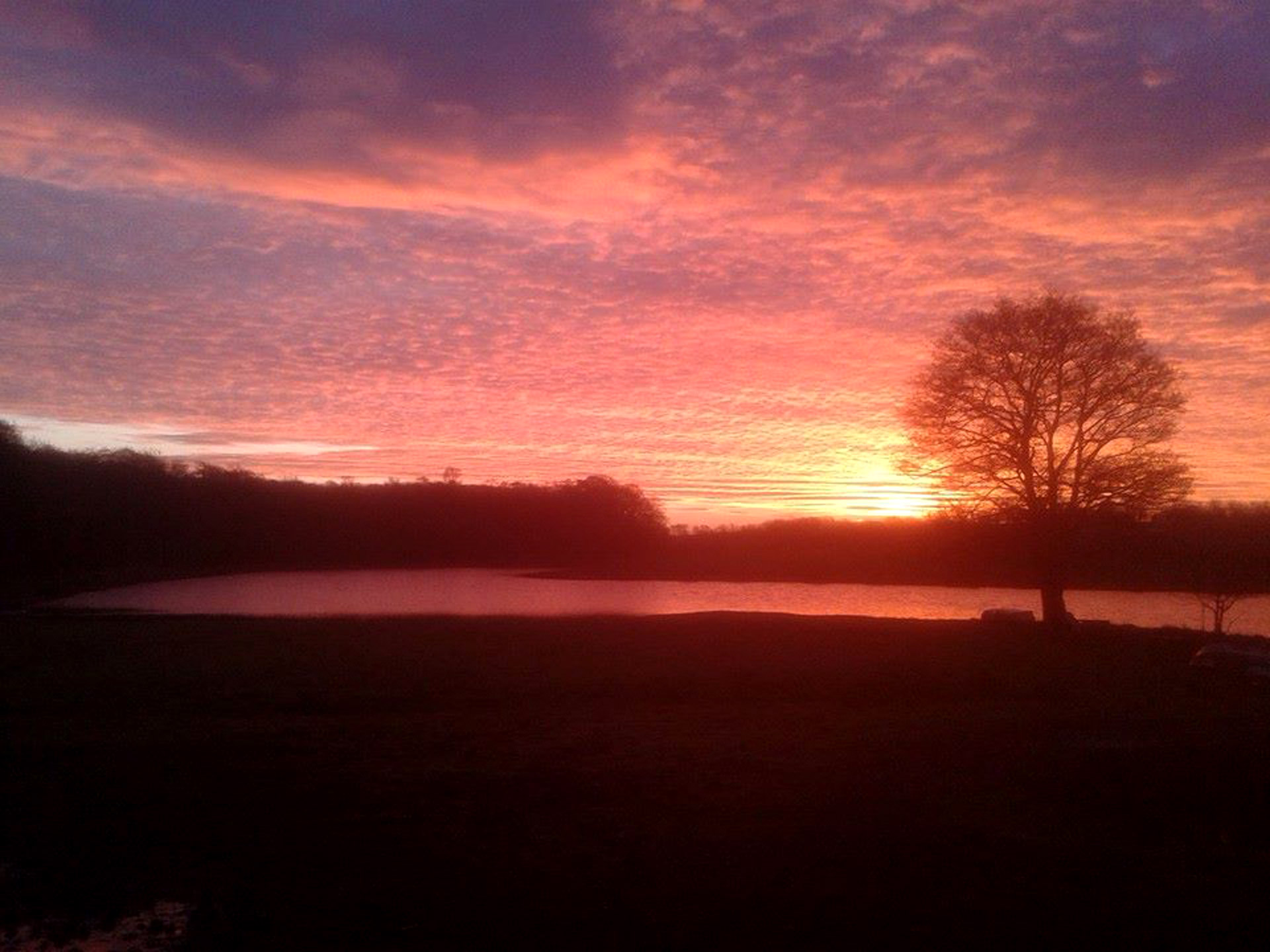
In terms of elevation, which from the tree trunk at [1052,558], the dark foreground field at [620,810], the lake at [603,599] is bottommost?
the dark foreground field at [620,810]

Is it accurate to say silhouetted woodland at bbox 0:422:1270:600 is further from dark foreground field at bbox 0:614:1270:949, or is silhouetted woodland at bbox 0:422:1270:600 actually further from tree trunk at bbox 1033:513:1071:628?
dark foreground field at bbox 0:614:1270:949

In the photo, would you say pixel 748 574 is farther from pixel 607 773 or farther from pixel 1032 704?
pixel 607 773

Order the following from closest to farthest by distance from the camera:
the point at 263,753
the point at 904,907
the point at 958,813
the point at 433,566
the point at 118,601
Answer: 1. the point at 904,907
2. the point at 958,813
3. the point at 263,753
4. the point at 118,601
5. the point at 433,566

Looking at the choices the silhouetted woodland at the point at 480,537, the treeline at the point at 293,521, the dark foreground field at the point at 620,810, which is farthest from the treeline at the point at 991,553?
the dark foreground field at the point at 620,810

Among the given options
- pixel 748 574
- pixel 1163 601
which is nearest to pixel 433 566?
pixel 748 574

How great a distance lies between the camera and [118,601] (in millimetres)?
48062

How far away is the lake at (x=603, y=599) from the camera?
43.4 meters

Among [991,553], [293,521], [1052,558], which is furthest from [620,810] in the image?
[293,521]

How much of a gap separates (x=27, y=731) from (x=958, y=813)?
11.4m

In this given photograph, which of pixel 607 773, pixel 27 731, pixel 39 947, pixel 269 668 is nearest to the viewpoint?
pixel 39 947

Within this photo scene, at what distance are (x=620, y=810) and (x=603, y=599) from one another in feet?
138

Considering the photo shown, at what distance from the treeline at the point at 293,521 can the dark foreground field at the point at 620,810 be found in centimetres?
5635

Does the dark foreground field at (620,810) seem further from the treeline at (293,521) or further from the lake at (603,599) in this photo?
the treeline at (293,521)

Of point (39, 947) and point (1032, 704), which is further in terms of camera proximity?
point (1032, 704)
